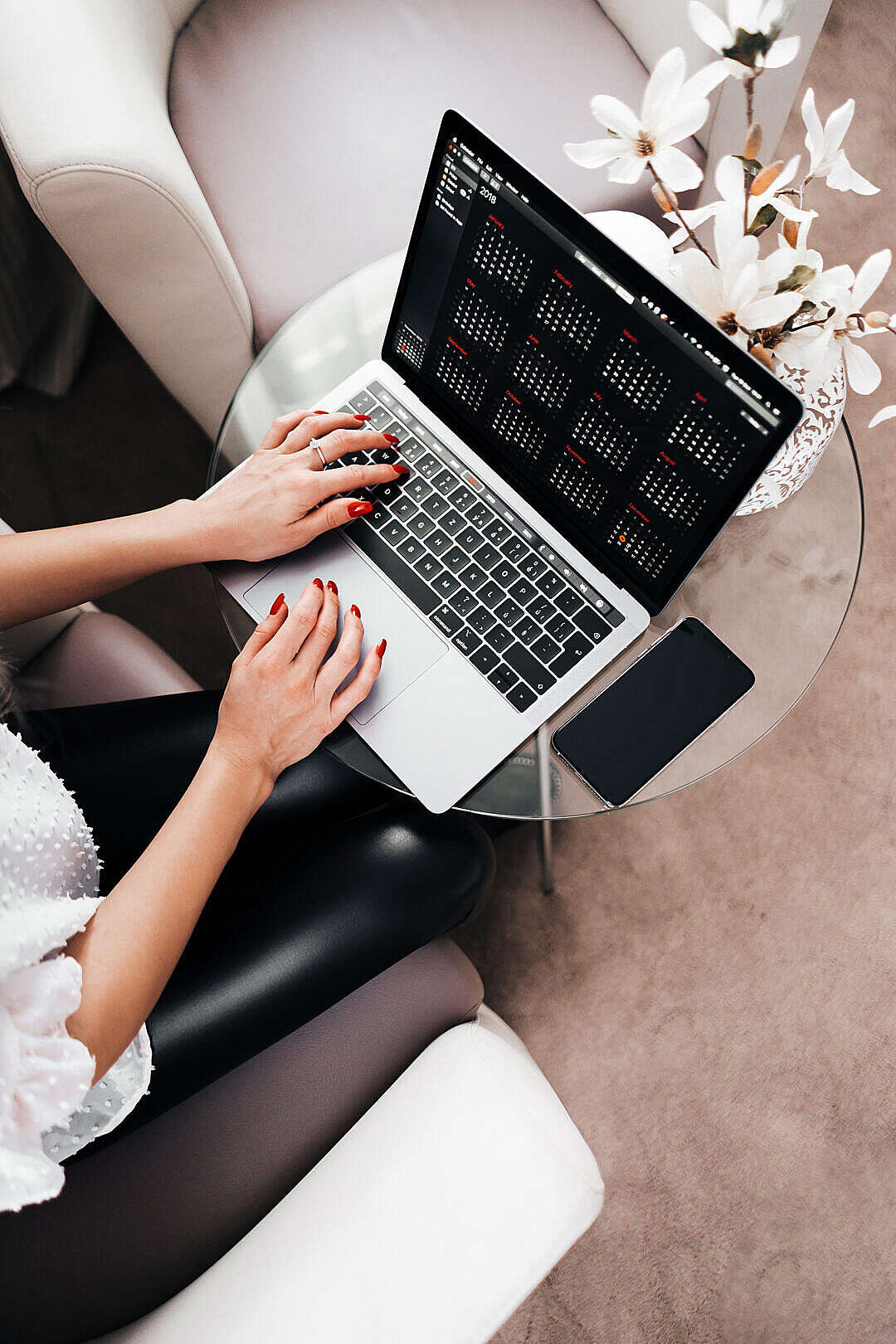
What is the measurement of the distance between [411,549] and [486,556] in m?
0.08

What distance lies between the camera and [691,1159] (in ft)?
4.52

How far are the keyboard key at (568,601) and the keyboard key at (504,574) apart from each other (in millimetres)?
48

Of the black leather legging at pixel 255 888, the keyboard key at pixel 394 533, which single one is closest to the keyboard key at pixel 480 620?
the keyboard key at pixel 394 533

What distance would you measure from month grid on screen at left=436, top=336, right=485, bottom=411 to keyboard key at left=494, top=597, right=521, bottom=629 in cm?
20

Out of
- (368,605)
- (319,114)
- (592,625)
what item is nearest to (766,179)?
(592,625)

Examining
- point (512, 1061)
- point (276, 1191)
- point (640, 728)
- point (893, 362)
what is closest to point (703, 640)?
point (640, 728)

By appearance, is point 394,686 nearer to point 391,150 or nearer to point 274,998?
point 274,998

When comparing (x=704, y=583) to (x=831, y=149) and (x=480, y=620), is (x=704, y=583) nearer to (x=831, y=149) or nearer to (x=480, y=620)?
(x=480, y=620)

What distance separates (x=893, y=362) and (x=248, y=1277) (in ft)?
5.59

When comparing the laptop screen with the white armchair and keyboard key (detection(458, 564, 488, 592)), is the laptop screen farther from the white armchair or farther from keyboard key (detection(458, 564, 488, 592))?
the white armchair

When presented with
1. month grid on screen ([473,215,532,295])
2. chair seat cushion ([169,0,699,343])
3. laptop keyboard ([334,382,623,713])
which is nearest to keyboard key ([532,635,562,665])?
laptop keyboard ([334,382,623,713])

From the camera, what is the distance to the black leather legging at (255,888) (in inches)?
32.8

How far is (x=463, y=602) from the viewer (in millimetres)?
906

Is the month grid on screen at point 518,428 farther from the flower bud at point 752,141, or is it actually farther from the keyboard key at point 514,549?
the flower bud at point 752,141
